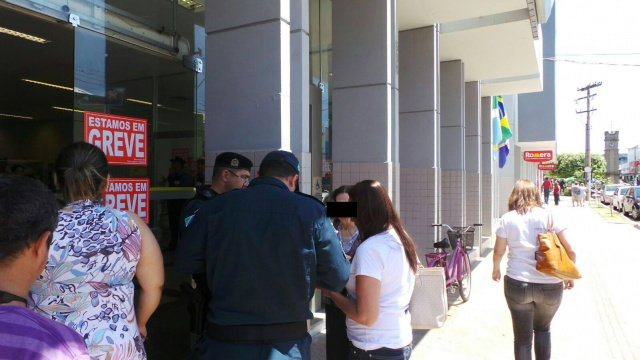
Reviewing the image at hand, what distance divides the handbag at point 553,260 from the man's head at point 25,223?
3619 mm

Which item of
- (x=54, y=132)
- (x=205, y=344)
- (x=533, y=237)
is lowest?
(x=205, y=344)

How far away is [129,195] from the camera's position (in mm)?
3791

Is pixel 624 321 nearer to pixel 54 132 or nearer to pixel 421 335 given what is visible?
pixel 421 335

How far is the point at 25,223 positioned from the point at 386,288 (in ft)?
5.97

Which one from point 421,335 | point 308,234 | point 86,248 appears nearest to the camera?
point 86,248

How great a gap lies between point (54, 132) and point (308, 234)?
3242 mm

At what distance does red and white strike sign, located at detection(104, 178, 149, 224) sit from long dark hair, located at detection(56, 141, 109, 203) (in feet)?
4.63

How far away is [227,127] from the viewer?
411cm

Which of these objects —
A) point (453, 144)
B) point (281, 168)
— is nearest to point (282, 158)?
point (281, 168)

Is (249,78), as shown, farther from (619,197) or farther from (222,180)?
(619,197)

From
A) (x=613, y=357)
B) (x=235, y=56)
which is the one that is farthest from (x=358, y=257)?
(x=613, y=357)

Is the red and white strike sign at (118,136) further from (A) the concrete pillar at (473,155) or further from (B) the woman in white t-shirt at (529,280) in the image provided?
(A) the concrete pillar at (473,155)

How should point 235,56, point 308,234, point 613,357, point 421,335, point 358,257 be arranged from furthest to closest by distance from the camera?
point 421,335
point 613,357
point 235,56
point 358,257
point 308,234

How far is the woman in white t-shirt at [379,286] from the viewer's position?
2.38 meters
